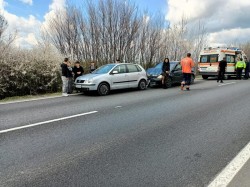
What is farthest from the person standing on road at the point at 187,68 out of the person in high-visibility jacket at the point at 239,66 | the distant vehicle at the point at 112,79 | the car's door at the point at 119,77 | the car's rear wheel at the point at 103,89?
the person in high-visibility jacket at the point at 239,66

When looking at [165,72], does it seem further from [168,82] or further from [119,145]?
[119,145]

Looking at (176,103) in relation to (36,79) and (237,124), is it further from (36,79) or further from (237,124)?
(36,79)

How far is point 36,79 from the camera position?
12.8m

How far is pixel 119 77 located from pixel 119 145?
8.13 m

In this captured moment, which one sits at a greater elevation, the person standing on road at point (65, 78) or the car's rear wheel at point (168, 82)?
the person standing on road at point (65, 78)

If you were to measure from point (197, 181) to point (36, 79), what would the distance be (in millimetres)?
10875

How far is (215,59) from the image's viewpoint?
21.4m

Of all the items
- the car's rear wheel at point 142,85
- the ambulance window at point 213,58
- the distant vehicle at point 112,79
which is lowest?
the car's rear wheel at point 142,85

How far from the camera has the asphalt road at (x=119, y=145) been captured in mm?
3682

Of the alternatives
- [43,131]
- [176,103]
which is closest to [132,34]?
[176,103]

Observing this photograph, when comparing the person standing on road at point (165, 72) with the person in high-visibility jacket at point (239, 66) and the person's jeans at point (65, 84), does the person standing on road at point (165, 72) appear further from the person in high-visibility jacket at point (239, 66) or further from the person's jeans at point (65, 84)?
the person in high-visibility jacket at point (239, 66)

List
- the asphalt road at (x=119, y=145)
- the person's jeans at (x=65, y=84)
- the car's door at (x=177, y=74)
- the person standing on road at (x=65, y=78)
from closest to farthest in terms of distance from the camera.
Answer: the asphalt road at (x=119, y=145)
the person standing on road at (x=65, y=78)
the person's jeans at (x=65, y=84)
the car's door at (x=177, y=74)

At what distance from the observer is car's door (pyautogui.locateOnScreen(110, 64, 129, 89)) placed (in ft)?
41.5

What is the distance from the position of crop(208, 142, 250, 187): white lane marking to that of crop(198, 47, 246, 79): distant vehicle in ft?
58.4
